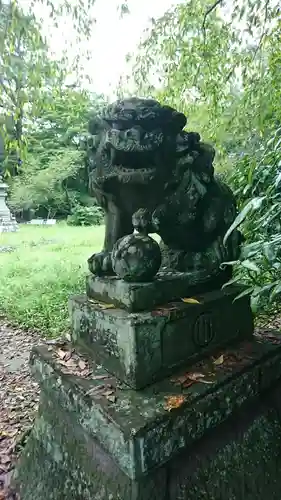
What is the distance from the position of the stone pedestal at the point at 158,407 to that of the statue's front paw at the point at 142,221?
8.0 inches

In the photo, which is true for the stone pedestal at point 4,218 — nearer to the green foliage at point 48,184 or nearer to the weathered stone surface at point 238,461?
the green foliage at point 48,184

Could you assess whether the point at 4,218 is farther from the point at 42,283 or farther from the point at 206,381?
the point at 206,381

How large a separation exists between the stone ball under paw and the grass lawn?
237 cm

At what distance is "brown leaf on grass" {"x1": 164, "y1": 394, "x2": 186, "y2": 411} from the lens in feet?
3.51

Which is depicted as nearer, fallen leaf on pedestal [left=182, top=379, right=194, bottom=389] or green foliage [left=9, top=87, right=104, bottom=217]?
fallen leaf on pedestal [left=182, top=379, right=194, bottom=389]

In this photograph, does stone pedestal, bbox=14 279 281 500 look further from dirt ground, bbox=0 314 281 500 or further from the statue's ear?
the statue's ear

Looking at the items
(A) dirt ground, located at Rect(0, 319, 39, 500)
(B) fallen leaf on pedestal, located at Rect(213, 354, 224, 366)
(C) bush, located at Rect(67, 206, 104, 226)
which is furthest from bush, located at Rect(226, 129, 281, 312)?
(C) bush, located at Rect(67, 206, 104, 226)

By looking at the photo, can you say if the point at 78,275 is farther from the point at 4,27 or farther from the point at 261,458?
the point at 261,458

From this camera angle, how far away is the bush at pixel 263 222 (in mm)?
1162

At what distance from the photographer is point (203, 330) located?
4.37 feet

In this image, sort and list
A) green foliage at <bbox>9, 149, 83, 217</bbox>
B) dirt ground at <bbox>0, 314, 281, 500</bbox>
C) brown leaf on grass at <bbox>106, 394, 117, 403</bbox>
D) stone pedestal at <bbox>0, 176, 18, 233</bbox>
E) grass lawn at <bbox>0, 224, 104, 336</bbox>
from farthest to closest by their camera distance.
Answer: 1. green foliage at <bbox>9, 149, 83, 217</bbox>
2. stone pedestal at <bbox>0, 176, 18, 233</bbox>
3. grass lawn at <bbox>0, 224, 104, 336</bbox>
4. dirt ground at <bbox>0, 314, 281, 500</bbox>
5. brown leaf on grass at <bbox>106, 394, 117, 403</bbox>

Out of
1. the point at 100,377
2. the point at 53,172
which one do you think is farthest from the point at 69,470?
the point at 53,172

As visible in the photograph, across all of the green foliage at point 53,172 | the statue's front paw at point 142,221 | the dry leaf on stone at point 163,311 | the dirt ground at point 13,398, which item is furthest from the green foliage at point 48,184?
the dry leaf on stone at point 163,311

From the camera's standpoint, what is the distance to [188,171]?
1.33 metres
